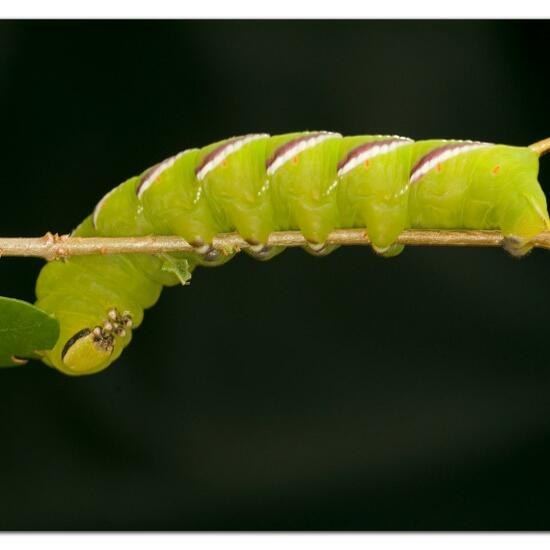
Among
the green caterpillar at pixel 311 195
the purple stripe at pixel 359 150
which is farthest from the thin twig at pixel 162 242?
the purple stripe at pixel 359 150

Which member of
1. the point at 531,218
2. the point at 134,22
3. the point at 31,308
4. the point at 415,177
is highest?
the point at 134,22

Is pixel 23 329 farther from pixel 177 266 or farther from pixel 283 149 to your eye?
pixel 283 149

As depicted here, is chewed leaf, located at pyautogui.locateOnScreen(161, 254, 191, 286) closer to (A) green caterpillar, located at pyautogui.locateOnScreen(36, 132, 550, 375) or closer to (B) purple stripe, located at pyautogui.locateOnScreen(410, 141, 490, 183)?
(A) green caterpillar, located at pyautogui.locateOnScreen(36, 132, 550, 375)

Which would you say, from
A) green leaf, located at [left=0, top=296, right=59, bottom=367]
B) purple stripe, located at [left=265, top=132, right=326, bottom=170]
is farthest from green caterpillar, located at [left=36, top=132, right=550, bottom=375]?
green leaf, located at [left=0, top=296, right=59, bottom=367]

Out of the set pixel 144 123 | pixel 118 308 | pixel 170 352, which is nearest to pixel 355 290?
pixel 170 352

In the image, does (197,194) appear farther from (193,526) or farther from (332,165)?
(193,526)

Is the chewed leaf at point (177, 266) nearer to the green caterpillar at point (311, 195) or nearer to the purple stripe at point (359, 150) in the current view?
the green caterpillar at point (311, 195)

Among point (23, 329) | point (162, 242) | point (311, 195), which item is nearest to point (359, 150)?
point (311, 195)
